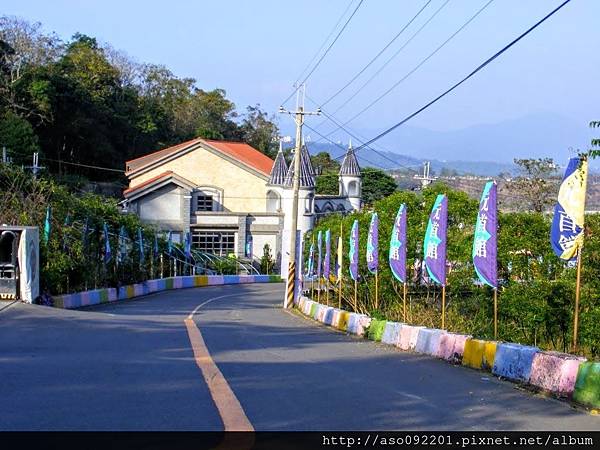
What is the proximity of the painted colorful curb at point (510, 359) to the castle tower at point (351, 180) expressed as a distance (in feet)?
201

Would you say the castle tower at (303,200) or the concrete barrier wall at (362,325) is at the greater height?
the castle tower at (303,200)

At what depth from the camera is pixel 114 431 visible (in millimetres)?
7289

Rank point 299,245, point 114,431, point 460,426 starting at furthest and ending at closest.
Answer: point 299,245 < point 460,426 < point 114,431

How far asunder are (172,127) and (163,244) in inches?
1588

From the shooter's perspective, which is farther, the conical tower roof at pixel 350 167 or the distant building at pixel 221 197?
the conical tower roof at pixel 350 167

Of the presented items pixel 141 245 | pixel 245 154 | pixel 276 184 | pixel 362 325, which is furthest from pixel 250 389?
pixel 245 154

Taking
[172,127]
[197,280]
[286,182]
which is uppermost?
[172,127]

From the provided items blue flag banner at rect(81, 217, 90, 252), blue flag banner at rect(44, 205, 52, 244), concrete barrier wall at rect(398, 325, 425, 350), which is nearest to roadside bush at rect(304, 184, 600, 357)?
concrete barrier wall at rect(398, 325, 425, 350)

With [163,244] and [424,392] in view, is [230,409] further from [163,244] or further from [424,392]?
[163,244]

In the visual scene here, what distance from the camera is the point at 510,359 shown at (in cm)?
1159

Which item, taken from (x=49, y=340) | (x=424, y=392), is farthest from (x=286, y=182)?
(x=424, y=392)

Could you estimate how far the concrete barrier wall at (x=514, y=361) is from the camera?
1106 centimetres

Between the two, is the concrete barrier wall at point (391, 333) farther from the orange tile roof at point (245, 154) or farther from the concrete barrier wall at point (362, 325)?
the orange tile roof at point (245, 154)

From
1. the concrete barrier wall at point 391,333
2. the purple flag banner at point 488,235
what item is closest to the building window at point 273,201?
the concrete barrier wall at point 391,333
